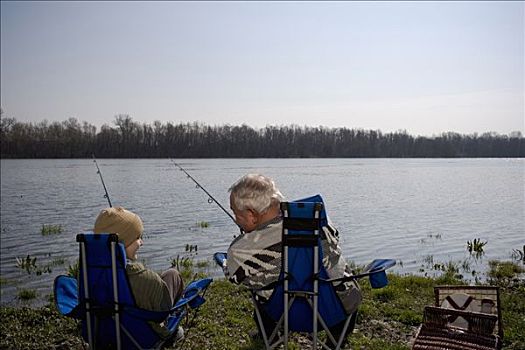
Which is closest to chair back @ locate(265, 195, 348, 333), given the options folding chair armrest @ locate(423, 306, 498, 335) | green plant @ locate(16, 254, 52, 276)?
folding chair armrest @ locate(423, 306, 498, 335)

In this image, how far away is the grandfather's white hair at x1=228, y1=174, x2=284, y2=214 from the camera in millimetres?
3582

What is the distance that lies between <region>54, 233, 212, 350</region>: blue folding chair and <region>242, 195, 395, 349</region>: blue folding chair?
2.32 feet

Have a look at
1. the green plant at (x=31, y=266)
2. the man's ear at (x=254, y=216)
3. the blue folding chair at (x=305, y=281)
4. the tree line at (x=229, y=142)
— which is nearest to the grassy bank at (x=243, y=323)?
the blue folding chair at (x=305, y=281)

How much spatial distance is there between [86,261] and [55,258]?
8221mm

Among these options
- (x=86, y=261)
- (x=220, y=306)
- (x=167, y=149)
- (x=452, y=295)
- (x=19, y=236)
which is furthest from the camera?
(x=167, y=149)

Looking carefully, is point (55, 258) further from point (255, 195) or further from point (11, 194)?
point (11, 194)

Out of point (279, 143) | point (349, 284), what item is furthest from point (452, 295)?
point (279, 143)

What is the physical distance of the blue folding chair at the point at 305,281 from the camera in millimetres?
3314

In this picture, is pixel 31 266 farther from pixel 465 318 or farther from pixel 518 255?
pixel 518 255

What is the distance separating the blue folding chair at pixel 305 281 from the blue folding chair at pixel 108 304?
2.32ft

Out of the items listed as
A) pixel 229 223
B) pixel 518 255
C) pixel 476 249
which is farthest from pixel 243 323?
pixel 229 223

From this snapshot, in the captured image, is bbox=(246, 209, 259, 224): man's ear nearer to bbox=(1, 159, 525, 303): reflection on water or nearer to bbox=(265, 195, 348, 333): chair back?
bbox=(265, 195, 348, 333): chair back

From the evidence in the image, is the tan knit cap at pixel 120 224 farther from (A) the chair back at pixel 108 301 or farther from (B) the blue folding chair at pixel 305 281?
(B) the blue folding chair at pixel 305 281

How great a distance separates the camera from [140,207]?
19.3 metres
